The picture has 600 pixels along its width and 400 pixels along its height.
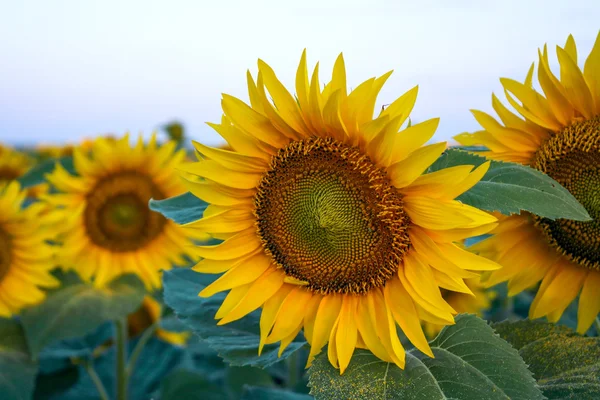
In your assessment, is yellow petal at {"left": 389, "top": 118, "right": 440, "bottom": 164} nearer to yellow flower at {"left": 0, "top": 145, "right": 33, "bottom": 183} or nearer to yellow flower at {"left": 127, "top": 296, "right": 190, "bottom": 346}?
yellow flower at {"left": 127, "top": 296, "right": 190, "bottom": 346}

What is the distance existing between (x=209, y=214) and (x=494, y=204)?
2.35 feet

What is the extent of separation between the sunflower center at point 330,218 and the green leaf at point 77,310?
6.10 feet

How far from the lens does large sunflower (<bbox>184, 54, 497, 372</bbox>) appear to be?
1296 millimetres

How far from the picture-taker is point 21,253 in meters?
3.31

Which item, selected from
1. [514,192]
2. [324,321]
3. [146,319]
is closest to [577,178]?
[514,192]

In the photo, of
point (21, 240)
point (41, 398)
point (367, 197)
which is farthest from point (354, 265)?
point (41, 398)

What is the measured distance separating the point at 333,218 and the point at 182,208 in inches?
18.3

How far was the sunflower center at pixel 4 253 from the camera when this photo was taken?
328 centimetres

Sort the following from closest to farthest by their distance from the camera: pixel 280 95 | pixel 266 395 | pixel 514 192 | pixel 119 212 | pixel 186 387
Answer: pixel 514 192 → pixel 280 95 → pixel 266 395 → pixel 186 387 → pixel 119 212

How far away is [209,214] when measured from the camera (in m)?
1.55

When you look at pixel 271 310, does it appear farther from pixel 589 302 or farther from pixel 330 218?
pixel 589 302

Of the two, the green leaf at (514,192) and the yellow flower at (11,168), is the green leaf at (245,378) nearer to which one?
the green leaf at (514,192)

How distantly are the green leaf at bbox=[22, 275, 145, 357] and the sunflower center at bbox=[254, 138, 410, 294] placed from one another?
186cm

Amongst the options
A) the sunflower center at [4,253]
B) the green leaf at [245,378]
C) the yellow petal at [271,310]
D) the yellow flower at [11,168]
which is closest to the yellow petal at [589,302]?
the yellow petal at [271,310]
